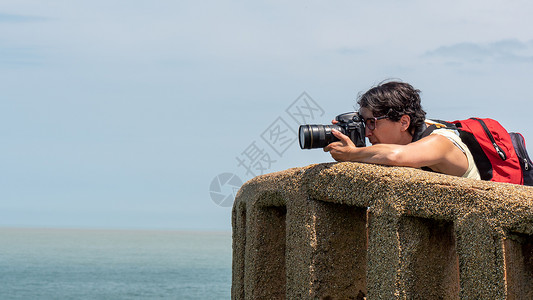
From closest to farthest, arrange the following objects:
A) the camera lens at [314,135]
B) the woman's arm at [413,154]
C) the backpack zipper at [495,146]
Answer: the woman's arm at [413,154], the camera lens at [314,135], the backpack zipper at [495,146]

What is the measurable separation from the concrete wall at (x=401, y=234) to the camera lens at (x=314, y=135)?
1.10 ft

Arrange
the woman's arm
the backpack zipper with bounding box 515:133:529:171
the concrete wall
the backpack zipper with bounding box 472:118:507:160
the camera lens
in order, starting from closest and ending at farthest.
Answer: the concrete wall → the woman's arm → the camera lens → the backpack zipper with bounding box 472:118:507:160 → the backpack zipper with bounding box 515:133:529:171

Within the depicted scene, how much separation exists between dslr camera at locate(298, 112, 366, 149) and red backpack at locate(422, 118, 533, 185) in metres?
0.59

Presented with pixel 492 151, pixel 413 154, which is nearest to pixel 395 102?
pixel 413 154

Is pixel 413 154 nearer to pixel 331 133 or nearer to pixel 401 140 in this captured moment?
pixel 401 140

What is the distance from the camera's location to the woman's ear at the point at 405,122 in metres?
6.05

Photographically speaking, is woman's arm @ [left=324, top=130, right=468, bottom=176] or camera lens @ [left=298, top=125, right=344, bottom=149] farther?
camera lens @ [left=298, top=125, right=344, bottom=149]

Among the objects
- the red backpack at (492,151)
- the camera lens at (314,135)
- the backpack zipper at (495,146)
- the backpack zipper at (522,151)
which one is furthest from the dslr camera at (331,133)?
the backpack zipper at (522,151)

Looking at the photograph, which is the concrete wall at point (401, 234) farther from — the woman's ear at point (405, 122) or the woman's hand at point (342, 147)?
the woman's ear at point (405, 122)

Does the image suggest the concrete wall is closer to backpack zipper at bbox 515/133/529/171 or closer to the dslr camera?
the dslr camera

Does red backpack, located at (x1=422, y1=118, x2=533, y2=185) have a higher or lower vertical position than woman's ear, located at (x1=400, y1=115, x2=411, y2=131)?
lower

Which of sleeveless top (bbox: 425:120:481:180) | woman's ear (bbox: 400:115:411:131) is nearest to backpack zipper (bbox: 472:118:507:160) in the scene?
sleeveless top (bbox: 425:120:481:180)

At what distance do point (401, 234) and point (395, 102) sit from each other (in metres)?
1.22

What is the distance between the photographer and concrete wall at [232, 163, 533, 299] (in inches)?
187
